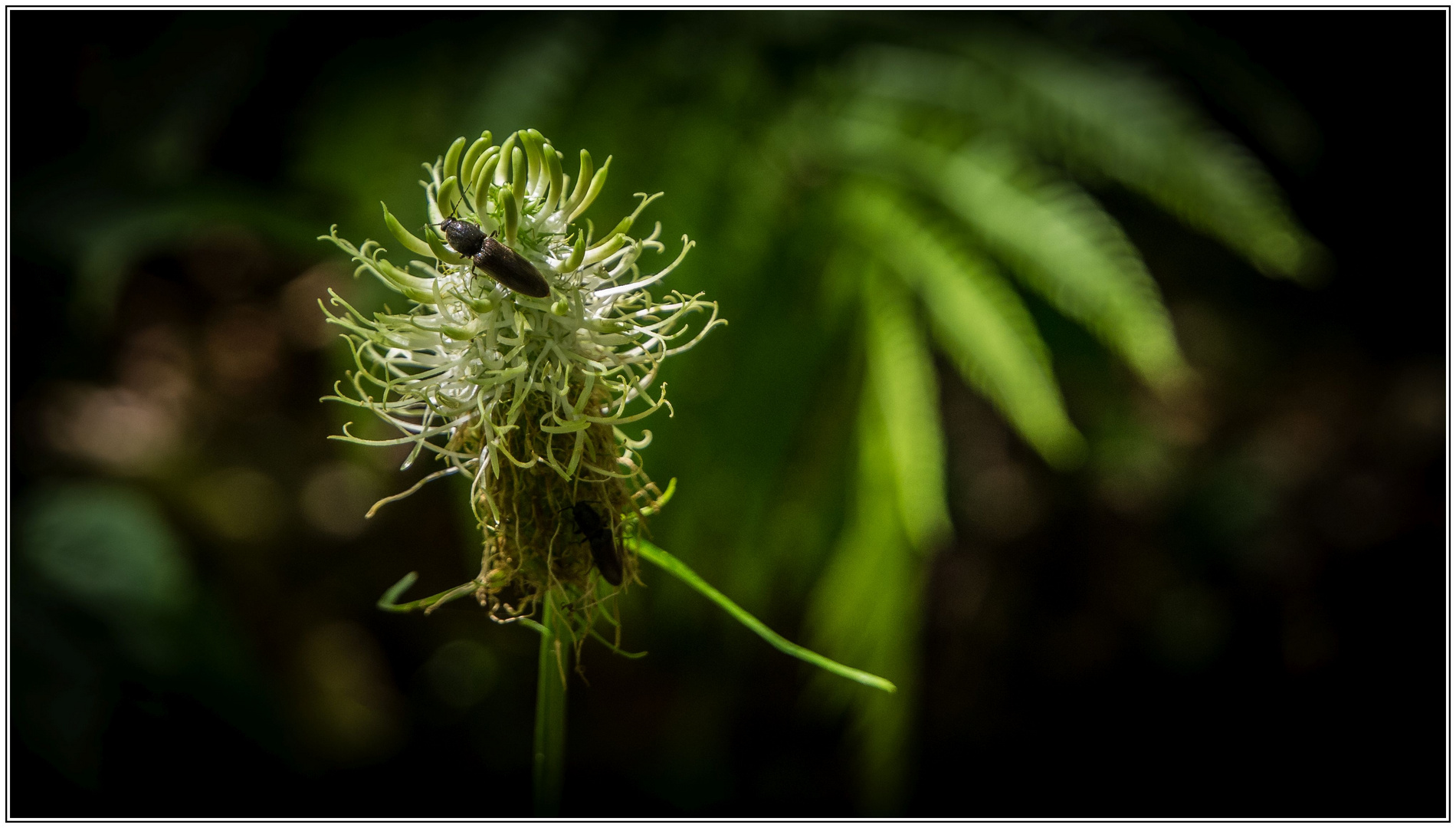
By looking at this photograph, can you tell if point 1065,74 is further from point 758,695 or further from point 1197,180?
point 758,695

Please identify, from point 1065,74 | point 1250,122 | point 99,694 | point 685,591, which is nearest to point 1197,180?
point 1065,74

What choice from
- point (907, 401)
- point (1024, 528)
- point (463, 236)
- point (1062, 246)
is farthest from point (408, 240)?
point (1024, 528)

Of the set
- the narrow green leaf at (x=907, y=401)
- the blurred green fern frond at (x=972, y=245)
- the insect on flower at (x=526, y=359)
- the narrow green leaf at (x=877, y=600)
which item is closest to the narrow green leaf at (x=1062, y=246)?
the blurred green fern frond at (x=972, y=245)

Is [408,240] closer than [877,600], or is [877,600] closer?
[408,240]

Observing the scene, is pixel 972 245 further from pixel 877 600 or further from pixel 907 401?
pixel 877 600

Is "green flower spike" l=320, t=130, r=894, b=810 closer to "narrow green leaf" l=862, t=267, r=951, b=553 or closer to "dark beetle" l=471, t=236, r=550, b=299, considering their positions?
"dark beetle" l=471, t=236, r=550, b=299

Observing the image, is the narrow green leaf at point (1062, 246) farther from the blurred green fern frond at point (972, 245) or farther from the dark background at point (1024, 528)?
the dark background at point (1024, 528)
